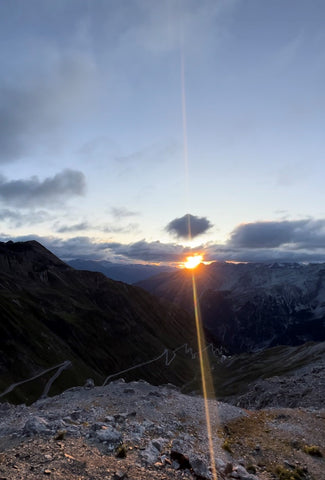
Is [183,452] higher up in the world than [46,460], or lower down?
lower down

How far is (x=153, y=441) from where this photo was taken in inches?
843

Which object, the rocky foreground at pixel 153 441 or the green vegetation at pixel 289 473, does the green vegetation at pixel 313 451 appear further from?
the green vegetation at pixel 289 473

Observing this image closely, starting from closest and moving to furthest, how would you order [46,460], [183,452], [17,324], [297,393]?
[46,460], [183,452], [297,393], [17,324]

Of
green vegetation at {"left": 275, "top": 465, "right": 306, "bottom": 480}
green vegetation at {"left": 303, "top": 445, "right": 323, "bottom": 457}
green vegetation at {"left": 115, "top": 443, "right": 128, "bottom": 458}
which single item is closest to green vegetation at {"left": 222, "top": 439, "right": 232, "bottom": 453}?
green vegetation at {"left": 275, "top": 465, "right": 306, "bottom": 480}

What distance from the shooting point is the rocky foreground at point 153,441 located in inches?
669

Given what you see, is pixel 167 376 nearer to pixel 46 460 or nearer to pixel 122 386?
pixel 122 386

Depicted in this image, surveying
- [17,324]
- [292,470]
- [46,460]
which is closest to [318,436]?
[292,470]

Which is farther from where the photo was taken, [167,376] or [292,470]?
[167,376]

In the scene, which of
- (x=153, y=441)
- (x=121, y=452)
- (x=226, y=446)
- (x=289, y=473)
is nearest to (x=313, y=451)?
(x=289, y=473)

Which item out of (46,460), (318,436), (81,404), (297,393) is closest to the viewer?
(46,460)

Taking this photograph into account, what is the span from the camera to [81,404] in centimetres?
3138

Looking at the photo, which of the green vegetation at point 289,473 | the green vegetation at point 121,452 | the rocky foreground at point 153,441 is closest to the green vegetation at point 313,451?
the rocky foreground at point 153,441

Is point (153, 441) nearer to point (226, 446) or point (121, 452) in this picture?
point (121, 452)

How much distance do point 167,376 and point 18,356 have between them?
9399 cm
